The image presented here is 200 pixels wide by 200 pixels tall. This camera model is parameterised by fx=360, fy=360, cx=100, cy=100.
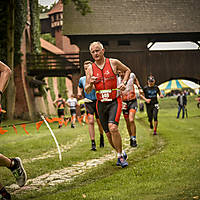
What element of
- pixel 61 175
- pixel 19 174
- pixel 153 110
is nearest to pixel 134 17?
pixel 153 110

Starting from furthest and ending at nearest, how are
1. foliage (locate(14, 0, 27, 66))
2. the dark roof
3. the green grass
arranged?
the dark roof < foliage (locate(14, 0, 27, 66)) < the green grass

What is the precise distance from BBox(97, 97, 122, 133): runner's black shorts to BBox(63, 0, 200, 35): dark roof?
2264cm

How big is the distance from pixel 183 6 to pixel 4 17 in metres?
16.6

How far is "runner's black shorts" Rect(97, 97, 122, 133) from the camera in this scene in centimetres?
601

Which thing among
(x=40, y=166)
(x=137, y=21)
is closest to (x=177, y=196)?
(x=40, y=166)

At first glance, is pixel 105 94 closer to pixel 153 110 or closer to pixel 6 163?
pixel 6 163

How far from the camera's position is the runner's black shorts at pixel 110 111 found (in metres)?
6.01

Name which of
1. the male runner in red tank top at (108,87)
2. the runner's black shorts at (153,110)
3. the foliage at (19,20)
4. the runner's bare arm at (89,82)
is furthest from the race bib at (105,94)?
the foliage at (19,20)

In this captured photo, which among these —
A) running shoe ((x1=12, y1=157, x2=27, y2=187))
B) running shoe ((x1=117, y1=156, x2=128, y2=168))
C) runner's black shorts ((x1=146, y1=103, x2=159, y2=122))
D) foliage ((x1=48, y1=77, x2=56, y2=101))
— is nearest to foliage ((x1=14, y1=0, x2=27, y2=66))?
runner's black shorts ((x1=146, y1=103, x2=159, y2=122))

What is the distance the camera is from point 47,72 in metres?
29.9

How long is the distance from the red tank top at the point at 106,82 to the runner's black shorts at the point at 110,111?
10cm

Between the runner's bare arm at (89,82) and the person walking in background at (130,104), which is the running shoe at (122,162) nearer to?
the runner's bare arm at (89,82)

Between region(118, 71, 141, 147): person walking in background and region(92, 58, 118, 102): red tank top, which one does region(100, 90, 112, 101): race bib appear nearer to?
region(92, 58, 118, 102): red tank top

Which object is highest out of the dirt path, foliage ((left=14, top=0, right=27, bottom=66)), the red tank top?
foliage ((left=14, top=0, right=27, bottom=66))
